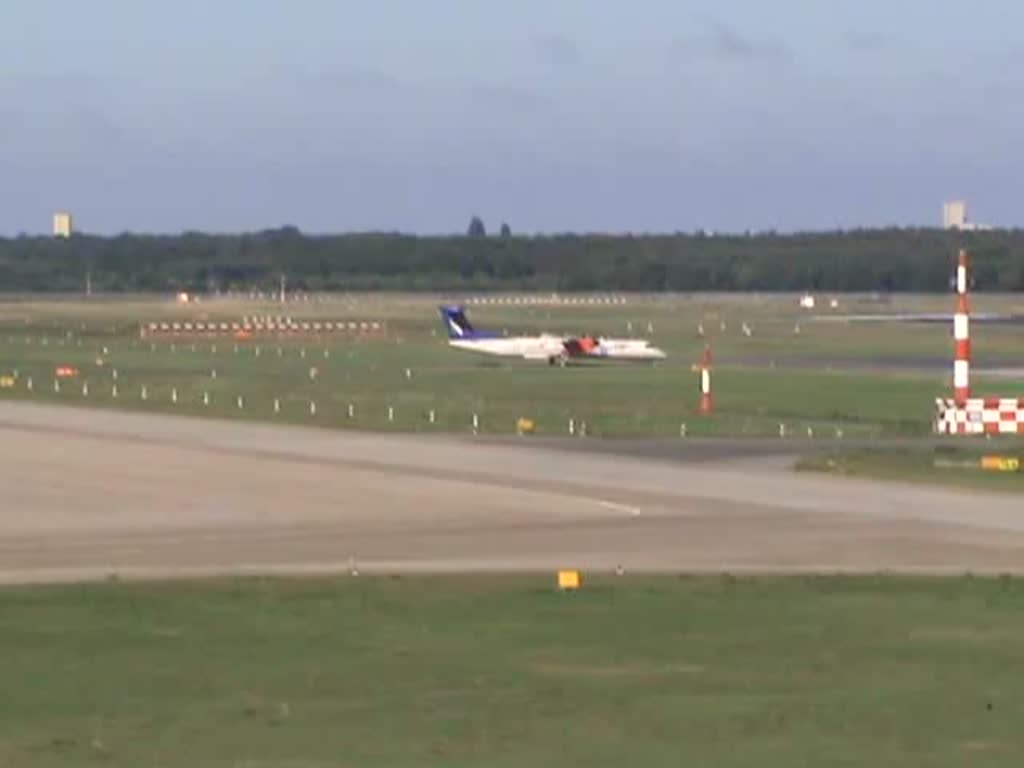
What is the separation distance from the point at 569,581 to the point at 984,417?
87.9ft

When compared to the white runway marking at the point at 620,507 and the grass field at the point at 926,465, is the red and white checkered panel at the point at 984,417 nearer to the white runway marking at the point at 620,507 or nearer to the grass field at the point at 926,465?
the grass field at the point at 926,465

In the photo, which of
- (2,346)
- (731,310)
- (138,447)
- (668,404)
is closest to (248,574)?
(138,447)

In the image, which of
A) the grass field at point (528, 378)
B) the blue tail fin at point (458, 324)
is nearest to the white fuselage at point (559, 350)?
the grass field at point (528, 378)

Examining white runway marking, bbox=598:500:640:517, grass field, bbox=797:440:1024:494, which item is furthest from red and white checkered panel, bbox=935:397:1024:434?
white runway marking, bbox=598:500:640:517

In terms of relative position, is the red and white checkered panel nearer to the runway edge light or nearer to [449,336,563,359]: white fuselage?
the runway edge light

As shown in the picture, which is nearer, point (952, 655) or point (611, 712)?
point (611, 712)

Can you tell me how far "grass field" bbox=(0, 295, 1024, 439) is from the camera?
2729 inches

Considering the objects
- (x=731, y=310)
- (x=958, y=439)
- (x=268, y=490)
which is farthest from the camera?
(x=731, y=310)

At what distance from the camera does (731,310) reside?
17788 centimetres

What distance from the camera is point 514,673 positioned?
80.2 feet

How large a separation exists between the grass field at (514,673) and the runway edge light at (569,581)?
0.28 metres

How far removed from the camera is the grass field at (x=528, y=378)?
69.3m

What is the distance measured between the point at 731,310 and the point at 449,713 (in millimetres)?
157289

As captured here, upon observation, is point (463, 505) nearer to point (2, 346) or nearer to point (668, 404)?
point (668, 404)
